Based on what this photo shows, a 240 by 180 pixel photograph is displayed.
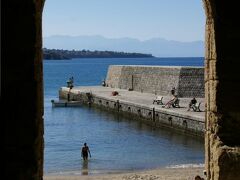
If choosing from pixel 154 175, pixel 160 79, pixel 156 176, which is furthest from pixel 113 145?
pixel 160 79

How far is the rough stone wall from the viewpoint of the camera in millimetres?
6465

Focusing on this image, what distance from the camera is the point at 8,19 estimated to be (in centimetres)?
649

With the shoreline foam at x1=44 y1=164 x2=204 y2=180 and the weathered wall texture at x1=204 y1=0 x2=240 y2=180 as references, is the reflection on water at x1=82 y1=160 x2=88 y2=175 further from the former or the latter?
the weathered wall texture at x1=204 y1=0 x2=240 y2=180

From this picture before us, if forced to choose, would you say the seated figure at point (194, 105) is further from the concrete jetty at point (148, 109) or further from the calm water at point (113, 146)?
the calm water at point (113, 146)

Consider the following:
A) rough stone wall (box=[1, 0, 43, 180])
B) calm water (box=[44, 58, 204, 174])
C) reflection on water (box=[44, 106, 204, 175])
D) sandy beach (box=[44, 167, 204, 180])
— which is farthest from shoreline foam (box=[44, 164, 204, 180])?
rough stone wall (box=[1, 0, 43, 180])

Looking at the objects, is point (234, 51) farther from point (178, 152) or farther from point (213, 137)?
point (178, 152)

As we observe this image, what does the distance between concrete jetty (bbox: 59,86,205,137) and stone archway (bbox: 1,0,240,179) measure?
76.4 ft

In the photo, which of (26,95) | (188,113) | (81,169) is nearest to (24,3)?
(26,95)

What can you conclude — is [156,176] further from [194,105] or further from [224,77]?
[194,105]

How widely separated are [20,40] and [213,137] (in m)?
2.84

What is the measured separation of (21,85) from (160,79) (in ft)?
132

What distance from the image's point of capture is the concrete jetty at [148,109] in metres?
32.1

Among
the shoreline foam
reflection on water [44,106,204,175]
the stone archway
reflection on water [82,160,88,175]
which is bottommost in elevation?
reflection on water [44,106,204,175]

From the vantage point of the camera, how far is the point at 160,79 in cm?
4634
